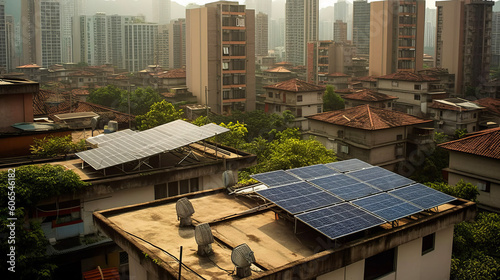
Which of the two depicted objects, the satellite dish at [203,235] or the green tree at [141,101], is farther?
the green tree at [141,101]

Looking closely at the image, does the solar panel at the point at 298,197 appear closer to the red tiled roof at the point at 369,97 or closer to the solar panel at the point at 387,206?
the solar panel at the point at 387,206

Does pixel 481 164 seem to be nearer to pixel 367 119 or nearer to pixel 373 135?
pixel 373 135

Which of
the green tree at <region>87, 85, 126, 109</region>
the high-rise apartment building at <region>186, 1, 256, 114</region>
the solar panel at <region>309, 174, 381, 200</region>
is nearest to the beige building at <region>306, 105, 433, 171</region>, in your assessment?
the high-rise apartment building at <region>186, 1, 256, 114</region>

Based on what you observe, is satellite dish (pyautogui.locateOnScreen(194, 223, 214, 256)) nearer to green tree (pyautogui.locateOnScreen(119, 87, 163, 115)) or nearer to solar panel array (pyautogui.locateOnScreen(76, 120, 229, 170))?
solar panel array (pyautogui.locateOnScreen(76, 120, 229, 170))

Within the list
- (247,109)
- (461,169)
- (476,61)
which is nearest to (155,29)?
(247,109)

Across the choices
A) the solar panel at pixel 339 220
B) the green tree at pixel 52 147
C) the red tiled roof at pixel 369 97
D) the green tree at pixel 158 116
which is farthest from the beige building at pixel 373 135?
the solar panel at pixel 339 220

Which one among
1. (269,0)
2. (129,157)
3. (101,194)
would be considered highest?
(269,0)

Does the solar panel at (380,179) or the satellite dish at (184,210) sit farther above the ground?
the solar panel at (380,179)

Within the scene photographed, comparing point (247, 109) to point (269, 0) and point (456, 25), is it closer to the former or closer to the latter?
point (456, 25)
